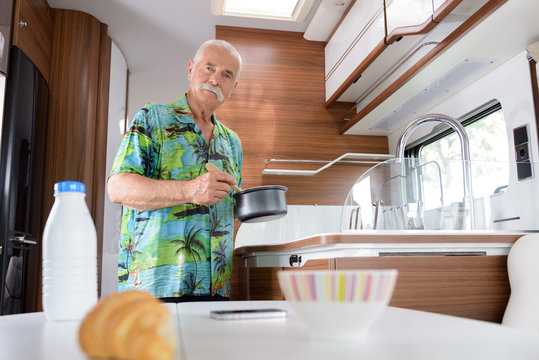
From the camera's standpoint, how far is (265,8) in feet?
9.61

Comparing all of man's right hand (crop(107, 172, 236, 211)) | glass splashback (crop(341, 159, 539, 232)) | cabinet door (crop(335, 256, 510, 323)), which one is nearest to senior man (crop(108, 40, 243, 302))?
man's right hand (crop(107, 172, 236, 211))

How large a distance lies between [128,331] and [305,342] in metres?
0.18

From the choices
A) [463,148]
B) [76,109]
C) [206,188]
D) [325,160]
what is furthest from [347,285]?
[76,109]

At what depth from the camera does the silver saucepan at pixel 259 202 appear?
5.11ft

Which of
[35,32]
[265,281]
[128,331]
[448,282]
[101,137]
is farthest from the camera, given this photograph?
[101,137]

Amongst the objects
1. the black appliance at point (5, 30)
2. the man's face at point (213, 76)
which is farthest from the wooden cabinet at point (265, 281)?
the black appliance at point (5, 30)

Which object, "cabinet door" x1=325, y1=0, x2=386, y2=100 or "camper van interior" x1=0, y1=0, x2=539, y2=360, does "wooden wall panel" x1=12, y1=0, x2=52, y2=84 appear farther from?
"cabinet door" x1=325, y1=0, x2=386, y2=100

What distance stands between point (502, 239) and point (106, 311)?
144cm

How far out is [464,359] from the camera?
35cm

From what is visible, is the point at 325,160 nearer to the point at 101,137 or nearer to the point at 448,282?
the point at 101,137

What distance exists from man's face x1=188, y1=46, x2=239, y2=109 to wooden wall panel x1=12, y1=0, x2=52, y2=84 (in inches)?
65.0

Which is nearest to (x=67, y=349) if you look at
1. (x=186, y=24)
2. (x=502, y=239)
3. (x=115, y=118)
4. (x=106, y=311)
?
(x=106, y=311)

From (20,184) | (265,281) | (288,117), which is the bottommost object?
(265,281)

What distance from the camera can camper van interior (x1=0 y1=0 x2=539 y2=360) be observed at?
0.47m
